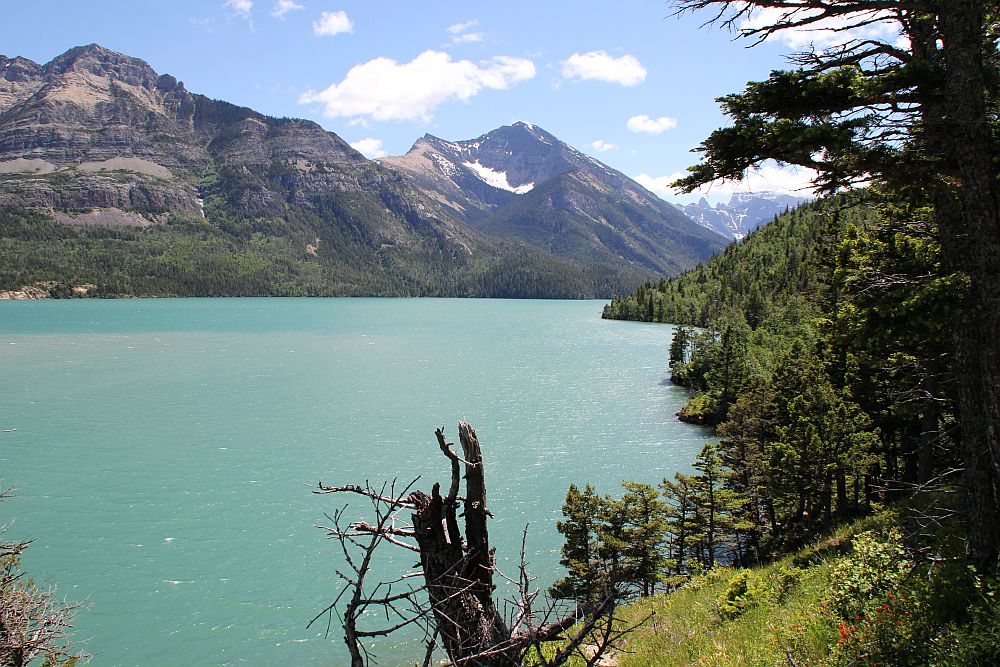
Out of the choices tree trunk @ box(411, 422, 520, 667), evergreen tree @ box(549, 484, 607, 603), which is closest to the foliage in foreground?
tree trunk @ box(411, 422, 520, 667)

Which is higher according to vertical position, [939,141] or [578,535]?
[939,141]

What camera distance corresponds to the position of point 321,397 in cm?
7588

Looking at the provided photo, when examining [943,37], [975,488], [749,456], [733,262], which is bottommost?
[749,456]

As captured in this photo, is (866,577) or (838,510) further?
(838,510)

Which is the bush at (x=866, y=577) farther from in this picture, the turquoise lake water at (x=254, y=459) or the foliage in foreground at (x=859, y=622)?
the turquoise lake water at (x=254, y=459)

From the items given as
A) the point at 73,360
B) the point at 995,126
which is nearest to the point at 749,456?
the point at 995,126

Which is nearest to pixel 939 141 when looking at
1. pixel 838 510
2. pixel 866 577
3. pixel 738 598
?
pixel 866 577

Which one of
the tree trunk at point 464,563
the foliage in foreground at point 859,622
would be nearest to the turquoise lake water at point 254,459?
the foliage in foreground at point 859,622

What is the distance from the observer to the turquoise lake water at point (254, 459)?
90.5ft

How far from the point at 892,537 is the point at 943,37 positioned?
8.48 metres

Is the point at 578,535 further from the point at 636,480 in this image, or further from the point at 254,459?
the point at 254,459

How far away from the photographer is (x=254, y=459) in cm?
4966

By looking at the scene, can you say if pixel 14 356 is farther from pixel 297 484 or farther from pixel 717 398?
pixel 717 398

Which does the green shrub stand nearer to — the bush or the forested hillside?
the forested hillside
